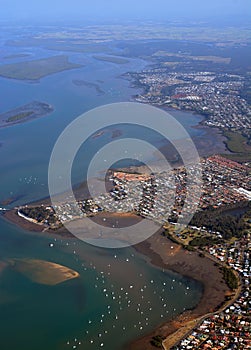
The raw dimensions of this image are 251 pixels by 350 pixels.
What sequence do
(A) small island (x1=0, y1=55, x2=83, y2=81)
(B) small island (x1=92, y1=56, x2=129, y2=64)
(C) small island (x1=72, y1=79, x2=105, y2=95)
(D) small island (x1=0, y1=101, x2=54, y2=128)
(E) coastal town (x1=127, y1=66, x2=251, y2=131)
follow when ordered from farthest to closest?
1. (B) small island (x1=92, y1=56, x2=129, y2=64)
2. (A) small island (x1=0, y1=55, x2=83, y2=81)
3. (C) small island (x1=72, y1=79, x2=105, y2=95)
4. (E) coastal town (x1=127, y1=66, x2=251, y2=131)
5. (D) small island (x1=0, y1=101, x2=54, y2=128)

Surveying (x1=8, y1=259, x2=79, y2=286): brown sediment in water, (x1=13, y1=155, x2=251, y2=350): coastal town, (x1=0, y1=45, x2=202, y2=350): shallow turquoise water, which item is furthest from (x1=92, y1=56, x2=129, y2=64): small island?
(x1=8, y1=259, x2=79, y2=286): brown sediment in water

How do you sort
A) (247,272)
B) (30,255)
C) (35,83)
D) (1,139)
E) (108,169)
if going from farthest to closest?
(35,83)
(1,139)
(108,169)
(30,255)
(247,272)

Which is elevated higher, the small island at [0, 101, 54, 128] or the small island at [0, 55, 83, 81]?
the small island at [0, 55, 83, 81]

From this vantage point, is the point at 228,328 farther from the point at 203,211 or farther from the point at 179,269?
the point at 203,211

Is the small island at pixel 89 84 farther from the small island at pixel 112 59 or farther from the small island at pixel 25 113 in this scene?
the small island at pixel 112 59

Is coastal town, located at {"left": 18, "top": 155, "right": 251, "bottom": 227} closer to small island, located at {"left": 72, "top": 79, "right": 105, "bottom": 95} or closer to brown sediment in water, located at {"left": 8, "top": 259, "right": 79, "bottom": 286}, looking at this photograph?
brown sediment in water, located at {"left": 8, "top": 259, "right": 79, "bottom": 286}

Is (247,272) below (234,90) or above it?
below

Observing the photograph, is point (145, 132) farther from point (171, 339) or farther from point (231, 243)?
point (171, 339)

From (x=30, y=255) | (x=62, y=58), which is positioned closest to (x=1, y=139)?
(x=30, y=255)
